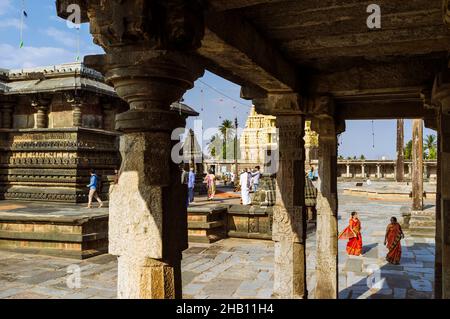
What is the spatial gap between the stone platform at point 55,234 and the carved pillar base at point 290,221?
5.19m

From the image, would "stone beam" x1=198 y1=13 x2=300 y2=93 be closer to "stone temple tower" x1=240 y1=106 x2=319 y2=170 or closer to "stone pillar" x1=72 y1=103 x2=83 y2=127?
"stone pillar" x1=72 y1=103 x2=83 y2=127

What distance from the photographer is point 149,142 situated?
89.7 inches

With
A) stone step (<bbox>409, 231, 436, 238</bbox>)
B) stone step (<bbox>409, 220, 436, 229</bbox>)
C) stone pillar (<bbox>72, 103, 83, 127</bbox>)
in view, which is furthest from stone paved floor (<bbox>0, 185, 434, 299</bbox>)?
stone pillar (<bbox>72, 103, 83, 127</bbox>)

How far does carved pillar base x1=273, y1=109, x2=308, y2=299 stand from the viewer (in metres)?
4.91

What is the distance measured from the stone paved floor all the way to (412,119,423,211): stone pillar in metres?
3.98

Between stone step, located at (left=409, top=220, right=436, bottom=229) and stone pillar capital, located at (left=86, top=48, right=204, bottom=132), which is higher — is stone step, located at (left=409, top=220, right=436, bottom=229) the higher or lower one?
the lower one

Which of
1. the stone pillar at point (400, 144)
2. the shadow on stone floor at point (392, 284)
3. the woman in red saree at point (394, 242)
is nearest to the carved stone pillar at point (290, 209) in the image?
the shadow on stone floor at point (392, 284)

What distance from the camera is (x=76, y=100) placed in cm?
1435

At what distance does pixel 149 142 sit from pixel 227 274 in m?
6.04

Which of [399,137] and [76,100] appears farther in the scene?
[399,137]
